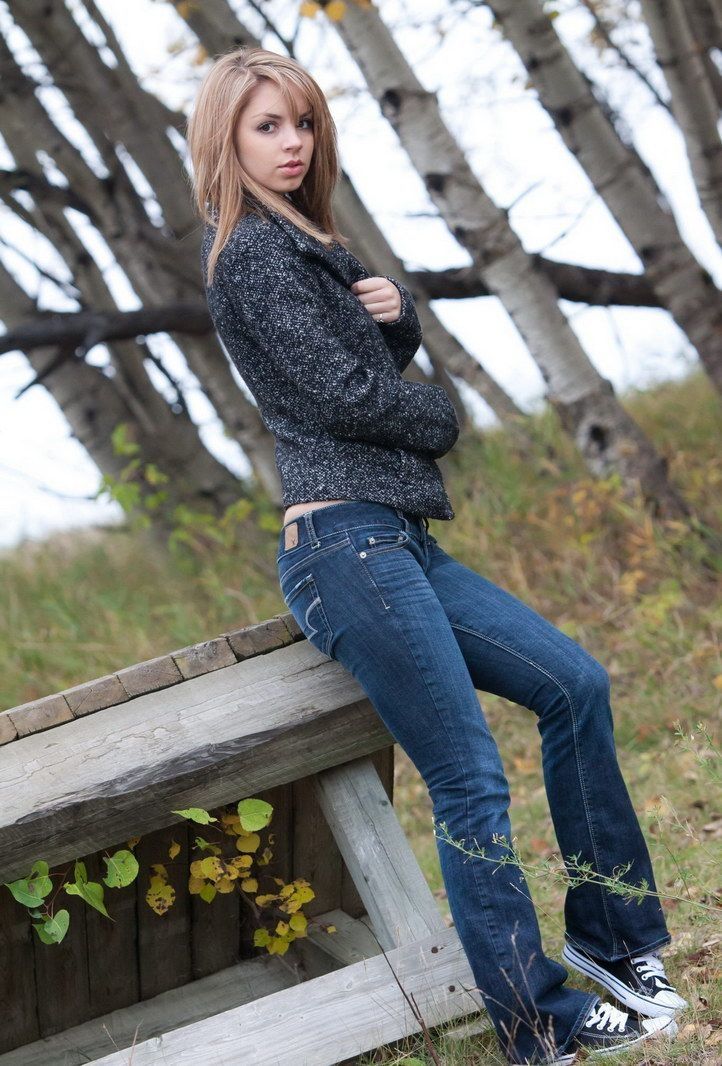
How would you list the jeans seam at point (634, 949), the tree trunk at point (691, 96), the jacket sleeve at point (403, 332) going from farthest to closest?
the tree trunk at point (691, 96) → the jacket sleeve at point (403, 332) → the jeans seam at point (634, 949)

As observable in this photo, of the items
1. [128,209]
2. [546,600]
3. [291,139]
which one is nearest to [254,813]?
[291,139]

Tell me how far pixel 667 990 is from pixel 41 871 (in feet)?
4.77

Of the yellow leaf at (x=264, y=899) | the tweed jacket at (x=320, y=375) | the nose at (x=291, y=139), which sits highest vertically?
the nose at (x=291, y=139)

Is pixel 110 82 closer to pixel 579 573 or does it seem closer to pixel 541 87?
pixel 541 87

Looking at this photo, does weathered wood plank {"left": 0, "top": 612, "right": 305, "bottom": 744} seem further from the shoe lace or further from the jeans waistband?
the shoe lace

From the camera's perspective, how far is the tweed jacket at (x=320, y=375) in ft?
8.05

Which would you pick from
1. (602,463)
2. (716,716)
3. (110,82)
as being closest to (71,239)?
(110,82)

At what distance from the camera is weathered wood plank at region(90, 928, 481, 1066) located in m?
2.60

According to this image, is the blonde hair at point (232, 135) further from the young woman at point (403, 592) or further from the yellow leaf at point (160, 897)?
the yellow leaf at point (160, 897)

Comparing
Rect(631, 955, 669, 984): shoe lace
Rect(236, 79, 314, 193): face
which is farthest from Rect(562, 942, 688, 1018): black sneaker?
Rect(236, 79, 314, 193): face

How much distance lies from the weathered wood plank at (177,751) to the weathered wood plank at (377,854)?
93 mm

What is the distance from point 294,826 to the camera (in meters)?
3.10

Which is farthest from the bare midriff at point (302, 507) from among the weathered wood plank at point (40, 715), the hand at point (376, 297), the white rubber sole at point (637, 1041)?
the white rubber sole at point (637, 1041)

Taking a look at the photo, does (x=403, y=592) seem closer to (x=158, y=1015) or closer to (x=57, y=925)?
(x=57, y=925)
